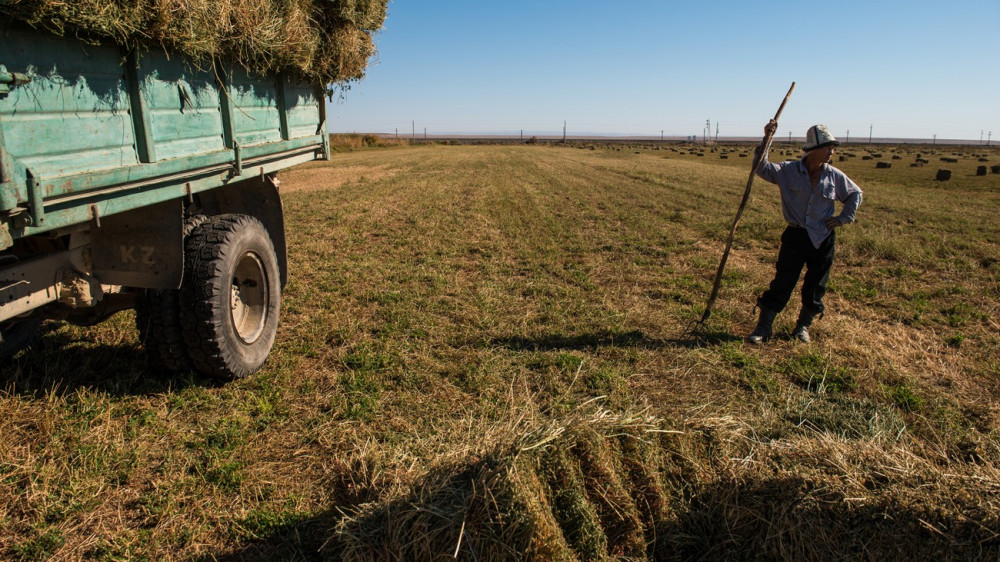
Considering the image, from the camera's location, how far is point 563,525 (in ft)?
7.10

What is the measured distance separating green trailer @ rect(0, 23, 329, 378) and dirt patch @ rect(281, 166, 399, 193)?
12925 mm

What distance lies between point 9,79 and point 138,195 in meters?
0.83

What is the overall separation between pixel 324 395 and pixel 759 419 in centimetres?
290

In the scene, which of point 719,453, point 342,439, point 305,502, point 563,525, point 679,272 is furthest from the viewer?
point 679,272

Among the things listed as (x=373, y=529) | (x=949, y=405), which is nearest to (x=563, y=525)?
(x=373, y=529)

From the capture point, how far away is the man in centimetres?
496

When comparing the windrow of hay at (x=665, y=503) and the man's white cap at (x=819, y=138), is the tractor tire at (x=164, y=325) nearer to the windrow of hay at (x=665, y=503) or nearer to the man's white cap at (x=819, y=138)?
the windrow of hay at (x=665, y=503)

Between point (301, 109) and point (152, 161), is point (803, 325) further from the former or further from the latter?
point (152, 161)

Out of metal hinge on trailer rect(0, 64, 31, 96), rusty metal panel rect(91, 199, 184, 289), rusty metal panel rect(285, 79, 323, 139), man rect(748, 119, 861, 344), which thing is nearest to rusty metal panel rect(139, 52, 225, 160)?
rusty metal panel rect(91, 199, 184, 289)

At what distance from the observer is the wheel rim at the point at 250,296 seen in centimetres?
438

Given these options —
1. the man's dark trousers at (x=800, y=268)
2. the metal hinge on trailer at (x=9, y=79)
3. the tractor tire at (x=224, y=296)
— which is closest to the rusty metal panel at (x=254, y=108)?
the tractor tire at (x=224, y=296)

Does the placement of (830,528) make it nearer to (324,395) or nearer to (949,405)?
(949,405)

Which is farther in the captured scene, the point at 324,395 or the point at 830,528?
the point at 324,395

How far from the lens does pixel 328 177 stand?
20906mm
